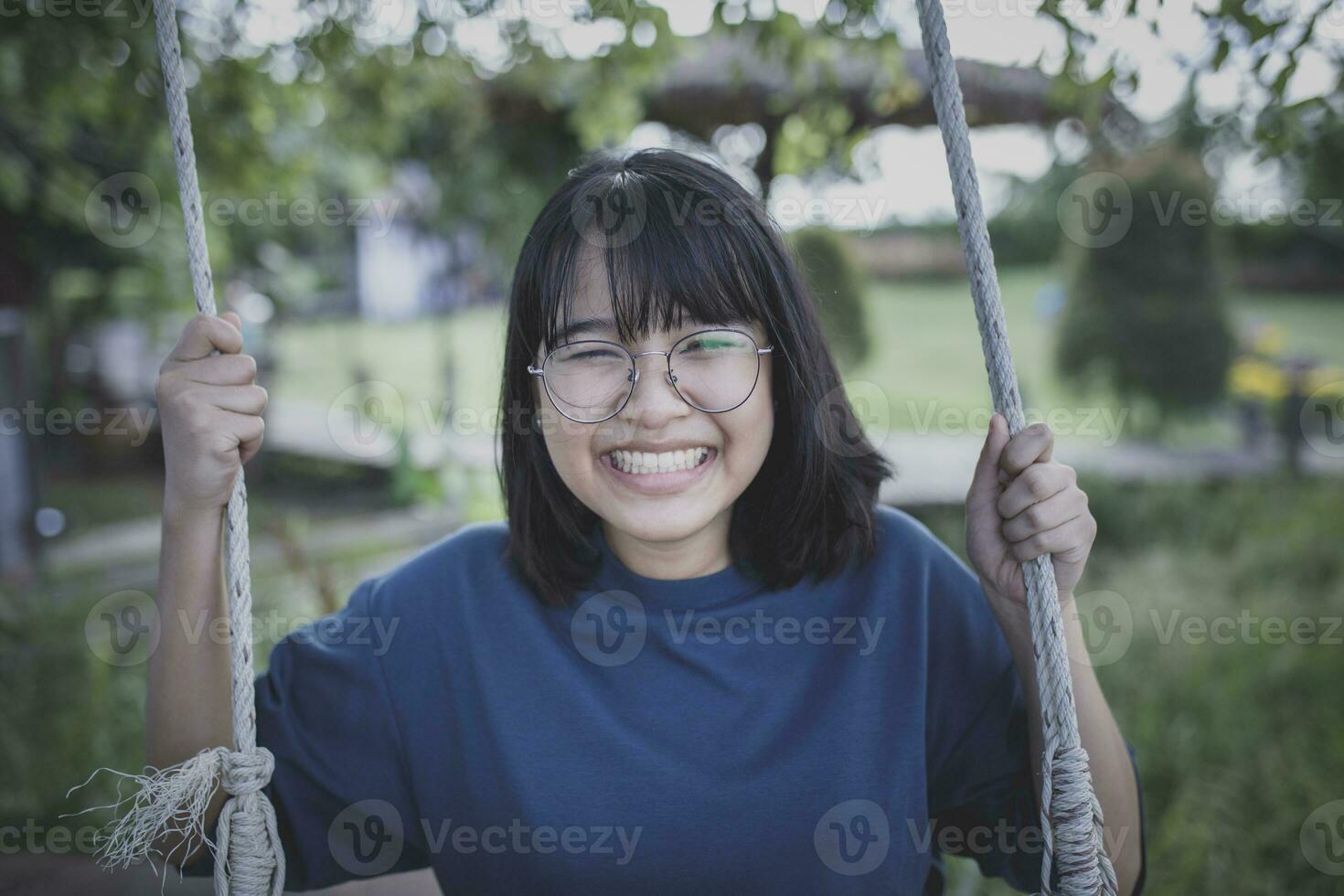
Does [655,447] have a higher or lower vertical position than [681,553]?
higher

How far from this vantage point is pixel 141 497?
7117 millimetres

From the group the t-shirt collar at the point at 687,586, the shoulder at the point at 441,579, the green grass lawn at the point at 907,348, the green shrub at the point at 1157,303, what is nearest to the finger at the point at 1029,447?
the t-shirt collar at the point at 687,586

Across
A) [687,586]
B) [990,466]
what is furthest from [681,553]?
[990,466]

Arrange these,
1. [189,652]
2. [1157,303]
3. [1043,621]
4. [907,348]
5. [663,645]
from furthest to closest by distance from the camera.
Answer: [907,348]
[1157,303]
[663,645]
[189,652]
[1043,621]

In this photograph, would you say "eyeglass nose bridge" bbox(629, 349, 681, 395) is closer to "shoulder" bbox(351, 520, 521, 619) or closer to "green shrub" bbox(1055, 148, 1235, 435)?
"shoulder" bbox(351, 520, 521, 619)

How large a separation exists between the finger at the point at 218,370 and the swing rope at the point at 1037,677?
0.20 ft

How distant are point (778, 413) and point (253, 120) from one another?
213 cm

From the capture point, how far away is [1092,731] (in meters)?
1.10

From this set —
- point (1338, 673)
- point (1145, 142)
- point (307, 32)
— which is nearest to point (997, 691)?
point (307, 32)

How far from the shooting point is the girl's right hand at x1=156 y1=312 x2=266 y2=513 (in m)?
1.03

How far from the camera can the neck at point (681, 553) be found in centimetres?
127

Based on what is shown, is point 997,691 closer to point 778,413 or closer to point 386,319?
point 778,413

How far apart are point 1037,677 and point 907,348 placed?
40.0 ft

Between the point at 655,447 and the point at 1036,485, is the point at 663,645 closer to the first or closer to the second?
the point at 655,447
